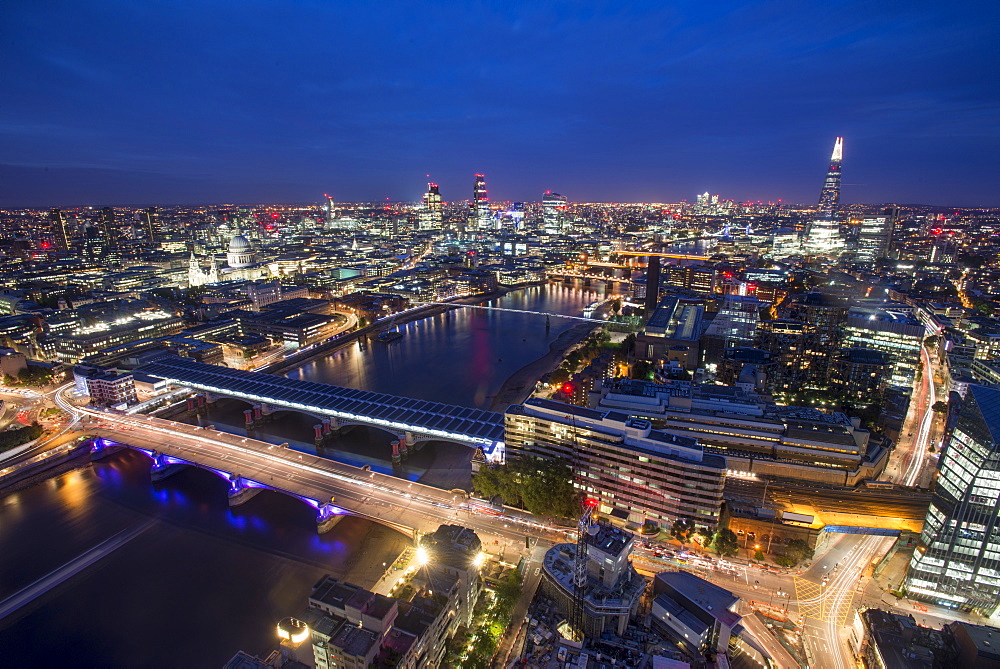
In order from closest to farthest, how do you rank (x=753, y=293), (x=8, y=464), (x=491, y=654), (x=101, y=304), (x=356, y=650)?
(x=356, y=650)
(x=491, y=654)
(x=8, y=464)
(x=101, y=304)
(x=753, y=293)

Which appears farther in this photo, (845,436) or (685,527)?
(845,436)

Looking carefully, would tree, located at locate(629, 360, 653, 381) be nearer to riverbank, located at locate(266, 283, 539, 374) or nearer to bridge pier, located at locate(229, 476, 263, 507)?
bridge pier, located at locate(229, 476, 263, 507)

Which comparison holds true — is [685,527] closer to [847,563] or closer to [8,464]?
[847,563]

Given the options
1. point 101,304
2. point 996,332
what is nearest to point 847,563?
point 996,332

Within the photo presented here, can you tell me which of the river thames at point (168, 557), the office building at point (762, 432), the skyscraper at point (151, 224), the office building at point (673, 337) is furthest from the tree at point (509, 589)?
the skyscraper at point (151, 224)

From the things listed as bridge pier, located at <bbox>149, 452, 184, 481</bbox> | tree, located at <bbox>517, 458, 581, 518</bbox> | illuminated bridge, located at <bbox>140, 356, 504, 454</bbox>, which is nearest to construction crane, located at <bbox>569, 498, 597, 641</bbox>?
tree, located at <bbox>517, 458, 581, 518</bbox>

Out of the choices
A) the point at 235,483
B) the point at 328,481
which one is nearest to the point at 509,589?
the point at 328,481
